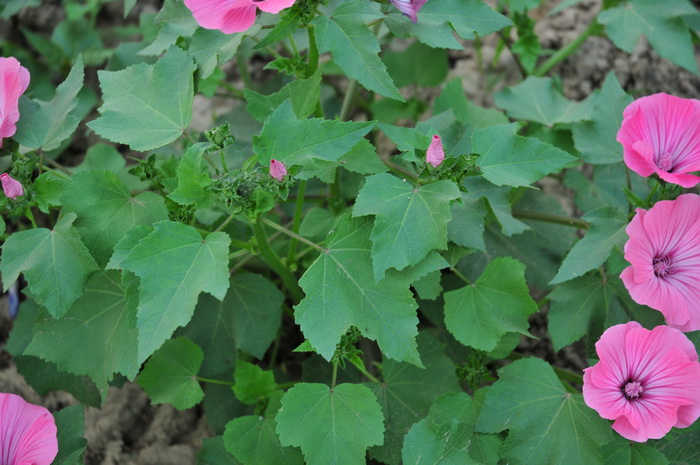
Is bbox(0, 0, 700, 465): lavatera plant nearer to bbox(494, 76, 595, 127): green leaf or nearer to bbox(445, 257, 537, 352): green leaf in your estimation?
bbox(445, 257, 537, 352): green leaf

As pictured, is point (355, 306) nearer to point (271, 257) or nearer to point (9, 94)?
point (271, 257)

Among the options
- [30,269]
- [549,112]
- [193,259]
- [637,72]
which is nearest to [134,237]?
[193,259]

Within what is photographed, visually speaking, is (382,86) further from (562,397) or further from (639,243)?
(562,397)

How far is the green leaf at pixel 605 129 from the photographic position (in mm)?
2125

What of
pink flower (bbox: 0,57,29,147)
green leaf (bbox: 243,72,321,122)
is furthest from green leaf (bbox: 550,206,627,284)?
pink flower (bbox: 0,57,29,147)

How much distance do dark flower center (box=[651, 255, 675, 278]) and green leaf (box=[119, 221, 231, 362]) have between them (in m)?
1.13

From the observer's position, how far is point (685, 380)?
5.53 ft

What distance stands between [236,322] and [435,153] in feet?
2.98

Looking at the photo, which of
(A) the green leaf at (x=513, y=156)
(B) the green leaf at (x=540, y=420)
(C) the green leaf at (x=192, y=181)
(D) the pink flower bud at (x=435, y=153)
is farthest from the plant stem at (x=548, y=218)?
(C) the green leaf at (x=192, y=181)

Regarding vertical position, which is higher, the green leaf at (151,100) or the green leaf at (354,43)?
the green leaf at (354,43)

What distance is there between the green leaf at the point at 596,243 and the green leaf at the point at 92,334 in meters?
1.23

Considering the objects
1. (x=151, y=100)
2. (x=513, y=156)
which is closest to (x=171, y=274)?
(x=151, y=100)

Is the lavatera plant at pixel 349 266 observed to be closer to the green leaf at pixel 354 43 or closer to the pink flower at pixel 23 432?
the green leaf at pixel 354 43

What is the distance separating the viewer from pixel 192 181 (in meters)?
1.70
